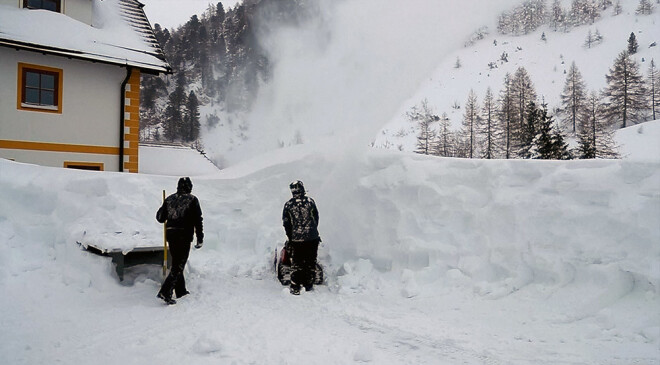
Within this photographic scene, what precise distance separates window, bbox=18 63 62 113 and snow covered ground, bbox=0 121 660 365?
5.30 metres

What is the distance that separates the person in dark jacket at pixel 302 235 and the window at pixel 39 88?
9.53m

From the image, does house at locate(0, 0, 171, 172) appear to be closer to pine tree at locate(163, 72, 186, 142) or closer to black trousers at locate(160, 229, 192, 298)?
black trousers at locate(160, 229, 192, 298)

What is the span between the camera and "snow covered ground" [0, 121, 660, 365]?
4.04 meters

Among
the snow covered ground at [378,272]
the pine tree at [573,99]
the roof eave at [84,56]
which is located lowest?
the snow covered ground at [378,272]

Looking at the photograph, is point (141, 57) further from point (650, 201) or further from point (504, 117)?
point (504, 117)

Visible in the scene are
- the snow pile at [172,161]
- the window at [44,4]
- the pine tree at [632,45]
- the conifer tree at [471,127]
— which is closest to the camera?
the window at [44,4]

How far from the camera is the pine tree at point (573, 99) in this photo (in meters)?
69.1

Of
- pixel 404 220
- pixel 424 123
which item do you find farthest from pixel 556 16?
pixel 404 220

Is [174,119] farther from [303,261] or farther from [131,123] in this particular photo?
[303,261]

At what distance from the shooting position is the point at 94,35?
12.9 metres

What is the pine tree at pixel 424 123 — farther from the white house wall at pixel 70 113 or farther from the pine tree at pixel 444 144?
the white house wall at pixel 70 113

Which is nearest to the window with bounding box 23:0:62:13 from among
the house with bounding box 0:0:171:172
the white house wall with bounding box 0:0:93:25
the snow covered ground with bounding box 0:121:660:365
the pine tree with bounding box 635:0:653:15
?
the house with bounding box 0:0:171:172

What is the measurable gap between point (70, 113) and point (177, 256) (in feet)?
29.9

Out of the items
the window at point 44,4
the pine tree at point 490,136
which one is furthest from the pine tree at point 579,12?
the window at point 44,4
